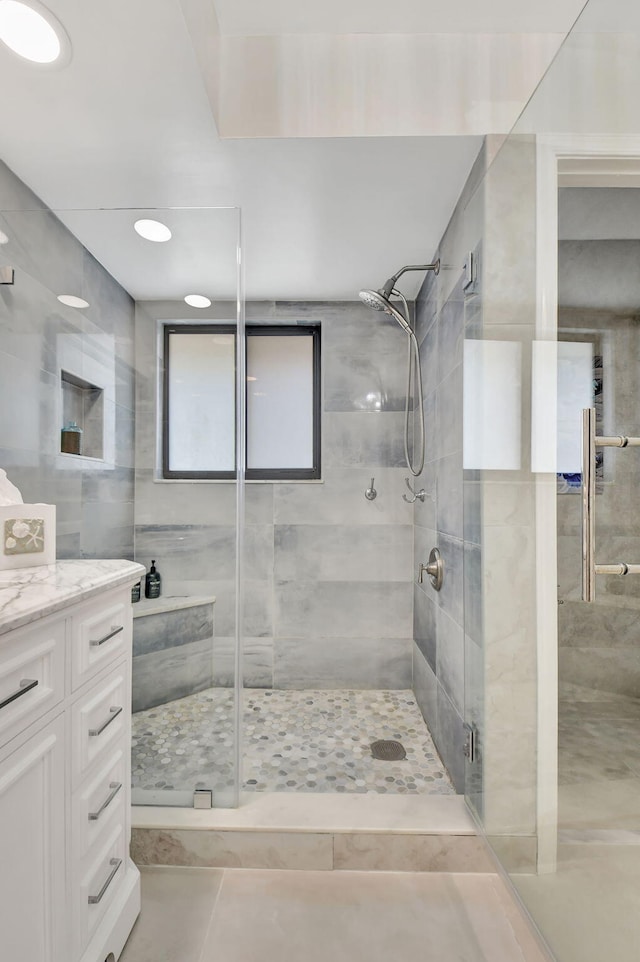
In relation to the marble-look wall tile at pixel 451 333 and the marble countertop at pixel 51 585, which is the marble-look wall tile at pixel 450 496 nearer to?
the marble-look wall tile at pixel 451 333

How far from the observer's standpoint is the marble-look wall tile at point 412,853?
1482 millimetres

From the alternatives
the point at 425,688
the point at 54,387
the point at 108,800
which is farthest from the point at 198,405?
the point at 425,688

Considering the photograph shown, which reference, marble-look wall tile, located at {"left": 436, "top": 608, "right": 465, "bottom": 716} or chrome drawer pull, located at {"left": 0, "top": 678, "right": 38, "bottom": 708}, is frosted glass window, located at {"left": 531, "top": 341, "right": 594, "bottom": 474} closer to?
marble-look wall tile, located at {"left": 436, "top": 608, "right": 465, "bottom": 716}

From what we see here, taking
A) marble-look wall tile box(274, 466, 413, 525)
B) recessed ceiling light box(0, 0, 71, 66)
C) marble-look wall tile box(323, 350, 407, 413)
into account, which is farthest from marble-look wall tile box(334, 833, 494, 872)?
recessed ceiling light box(0, 0, 71, 66)

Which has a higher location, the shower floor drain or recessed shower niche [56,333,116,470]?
recessed shower niche [56,333,116,470]

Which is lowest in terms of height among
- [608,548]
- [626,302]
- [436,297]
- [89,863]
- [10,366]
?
[89,863]

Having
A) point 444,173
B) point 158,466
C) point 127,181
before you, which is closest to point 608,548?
point 158,466

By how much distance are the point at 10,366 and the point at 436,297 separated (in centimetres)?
172

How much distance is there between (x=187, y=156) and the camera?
1623 millimetres

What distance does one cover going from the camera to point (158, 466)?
1660 millimetres

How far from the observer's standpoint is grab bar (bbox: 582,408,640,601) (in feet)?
2.62

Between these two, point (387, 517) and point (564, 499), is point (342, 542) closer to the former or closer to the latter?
point (387, 517)

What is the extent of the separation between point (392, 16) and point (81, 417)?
1.54 m

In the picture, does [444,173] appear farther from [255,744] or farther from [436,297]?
[255,744]
